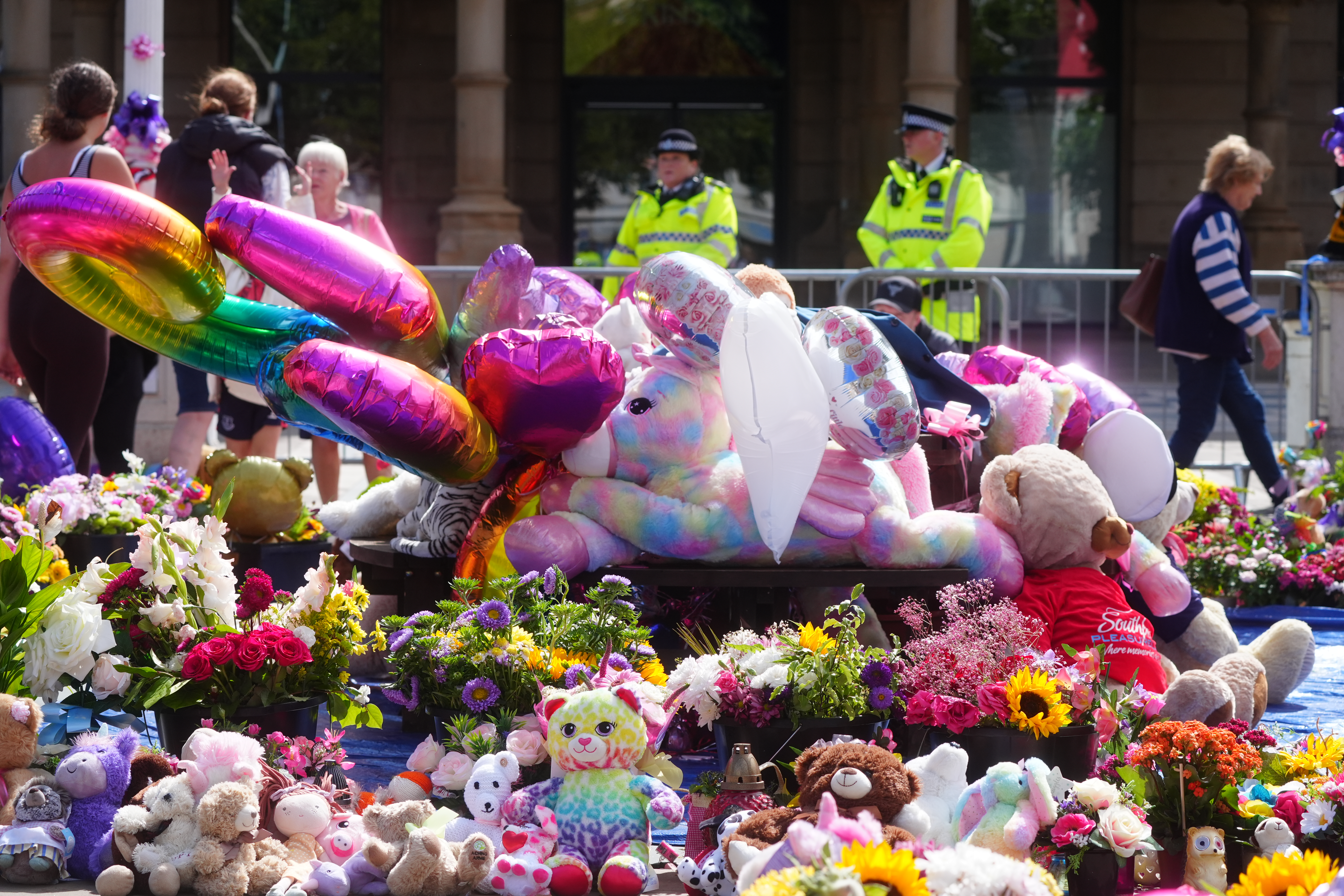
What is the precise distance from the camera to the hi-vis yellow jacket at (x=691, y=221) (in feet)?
31.8

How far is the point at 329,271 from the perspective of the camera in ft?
15.5

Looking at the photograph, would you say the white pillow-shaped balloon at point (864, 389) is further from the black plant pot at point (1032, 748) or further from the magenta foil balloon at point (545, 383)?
the black plant pot at point (1032, 748)

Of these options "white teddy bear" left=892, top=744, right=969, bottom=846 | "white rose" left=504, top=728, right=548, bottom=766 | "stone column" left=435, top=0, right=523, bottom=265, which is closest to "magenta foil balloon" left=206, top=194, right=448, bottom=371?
"white rose" left=504, top=728, right=548, bottom=766

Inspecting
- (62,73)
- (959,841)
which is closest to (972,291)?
(62,73)

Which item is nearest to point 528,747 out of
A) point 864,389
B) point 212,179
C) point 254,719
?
point 254,719

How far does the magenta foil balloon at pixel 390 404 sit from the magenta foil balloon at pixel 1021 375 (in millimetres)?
1789

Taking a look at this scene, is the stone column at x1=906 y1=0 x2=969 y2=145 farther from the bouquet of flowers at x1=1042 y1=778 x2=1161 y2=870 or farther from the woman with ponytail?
the bouquet of flowers at x1=1042 y1=778 x2=1161 y2=870

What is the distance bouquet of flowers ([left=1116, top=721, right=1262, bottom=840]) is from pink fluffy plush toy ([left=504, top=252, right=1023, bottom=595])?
4.44 ft

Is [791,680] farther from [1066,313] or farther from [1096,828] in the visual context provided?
[1066,313]

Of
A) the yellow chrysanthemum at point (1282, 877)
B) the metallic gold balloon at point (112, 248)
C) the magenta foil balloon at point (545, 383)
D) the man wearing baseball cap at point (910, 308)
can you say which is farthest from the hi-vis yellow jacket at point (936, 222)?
the yellow chrysanthemum at point (1282, 877)

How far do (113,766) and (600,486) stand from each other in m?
1.72

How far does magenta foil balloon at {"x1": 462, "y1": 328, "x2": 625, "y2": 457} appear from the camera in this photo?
15.3 ft

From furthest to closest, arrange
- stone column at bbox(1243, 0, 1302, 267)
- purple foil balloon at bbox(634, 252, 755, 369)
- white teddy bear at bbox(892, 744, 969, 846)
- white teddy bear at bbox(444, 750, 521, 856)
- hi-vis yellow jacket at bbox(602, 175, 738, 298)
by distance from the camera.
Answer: stone column at bbox(1243, 0, 1302, 267)
hi-vis yellow jacket at bbox(602, 175, 738, 298)
purple foil balloon at bbox(634, 252, 755, 369)
white teddy bear at bbox(444, 750, 521, 856)
white teddy bear at bbox(892, 744, 969, 846)

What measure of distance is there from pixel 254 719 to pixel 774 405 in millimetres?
1538
